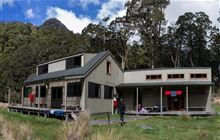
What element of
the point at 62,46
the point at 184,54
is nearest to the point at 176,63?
the point at 184,54

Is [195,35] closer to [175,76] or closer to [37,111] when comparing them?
[175,76]

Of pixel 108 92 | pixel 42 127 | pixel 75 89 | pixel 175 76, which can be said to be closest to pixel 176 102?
pixel 175 76

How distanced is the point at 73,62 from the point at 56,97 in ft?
12.0

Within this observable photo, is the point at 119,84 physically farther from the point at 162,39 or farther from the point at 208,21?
the point at 208,21

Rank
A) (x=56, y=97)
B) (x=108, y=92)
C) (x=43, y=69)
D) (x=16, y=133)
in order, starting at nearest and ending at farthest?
(x=16, y=133) < (x=108, y=92) < (x=56, y=97) < (x=43, y=69)

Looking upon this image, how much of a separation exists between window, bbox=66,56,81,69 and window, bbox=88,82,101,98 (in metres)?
3.38

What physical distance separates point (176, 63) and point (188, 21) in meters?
7.69

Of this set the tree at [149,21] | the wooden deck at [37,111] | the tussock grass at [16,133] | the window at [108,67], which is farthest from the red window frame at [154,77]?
the tussock grass at [16,133]

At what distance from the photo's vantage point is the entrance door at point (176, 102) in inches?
1463

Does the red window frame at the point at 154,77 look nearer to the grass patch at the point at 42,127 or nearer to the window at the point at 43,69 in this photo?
the window at the point at 43,69

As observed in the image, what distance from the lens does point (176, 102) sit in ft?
122

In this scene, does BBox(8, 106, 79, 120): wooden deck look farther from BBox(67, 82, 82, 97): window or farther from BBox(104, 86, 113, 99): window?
BBox(104, 86, 113, 99): window

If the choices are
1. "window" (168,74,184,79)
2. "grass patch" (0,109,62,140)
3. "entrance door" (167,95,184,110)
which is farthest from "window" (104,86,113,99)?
"grass patch" (0,109,62,140)

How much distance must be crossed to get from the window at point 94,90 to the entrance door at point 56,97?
13.1ft
